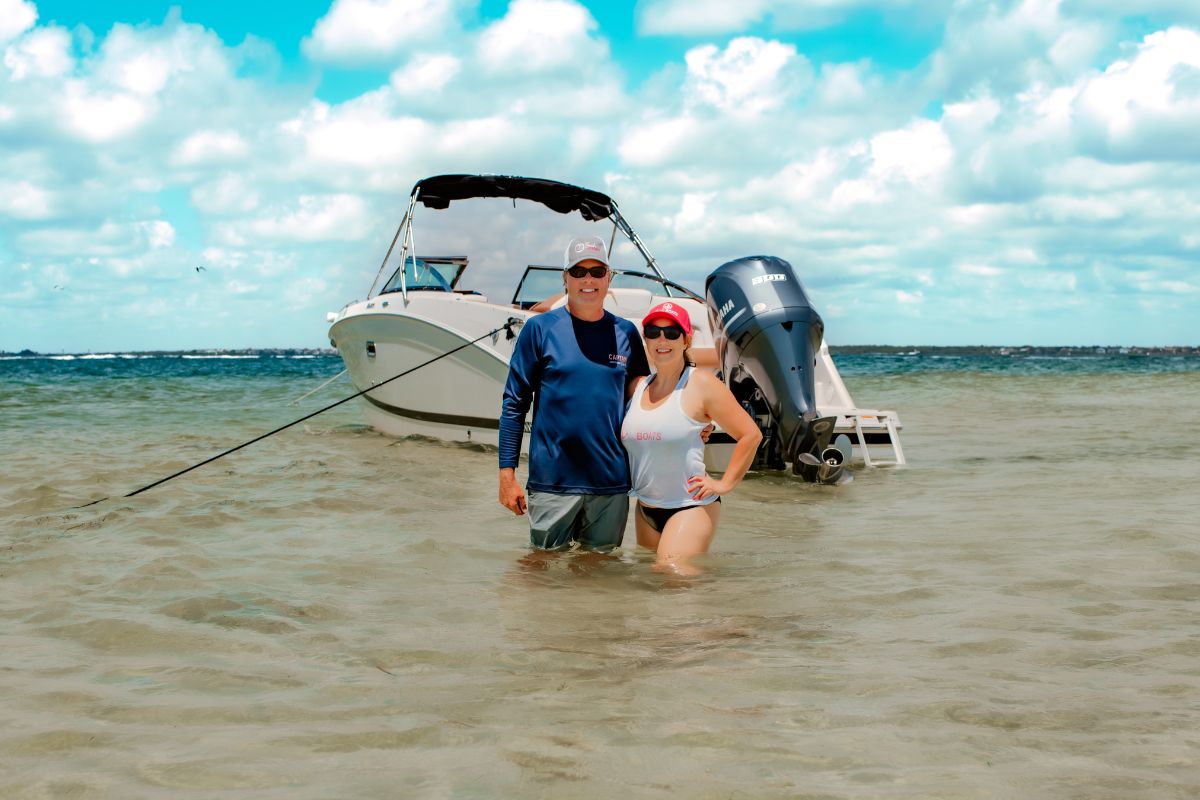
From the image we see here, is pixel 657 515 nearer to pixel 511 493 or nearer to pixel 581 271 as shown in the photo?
pixel 511 493

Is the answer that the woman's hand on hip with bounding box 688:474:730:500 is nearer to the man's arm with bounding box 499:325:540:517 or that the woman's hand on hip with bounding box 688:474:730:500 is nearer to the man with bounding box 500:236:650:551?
the man with bounding box 500:236:650:551

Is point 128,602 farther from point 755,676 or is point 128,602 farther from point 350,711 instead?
point 755,676

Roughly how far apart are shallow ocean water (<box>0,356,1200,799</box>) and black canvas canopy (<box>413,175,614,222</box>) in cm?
525

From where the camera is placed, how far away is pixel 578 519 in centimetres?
456

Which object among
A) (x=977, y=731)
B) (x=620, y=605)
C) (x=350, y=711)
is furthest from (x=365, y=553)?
(x=977, y=731)

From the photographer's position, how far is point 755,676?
10.8 ft

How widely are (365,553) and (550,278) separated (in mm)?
6365

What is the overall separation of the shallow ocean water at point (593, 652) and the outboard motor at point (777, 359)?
77cm

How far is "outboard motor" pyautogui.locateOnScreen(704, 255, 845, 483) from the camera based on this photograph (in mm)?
8672

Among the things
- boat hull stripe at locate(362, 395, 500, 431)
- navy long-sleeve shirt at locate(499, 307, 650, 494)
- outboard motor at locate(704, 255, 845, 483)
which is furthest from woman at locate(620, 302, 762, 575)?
boat hull stripe at locate(362, 395, 500, 431)

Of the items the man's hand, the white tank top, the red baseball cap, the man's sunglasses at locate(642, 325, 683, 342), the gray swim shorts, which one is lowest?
the gray swim shorts

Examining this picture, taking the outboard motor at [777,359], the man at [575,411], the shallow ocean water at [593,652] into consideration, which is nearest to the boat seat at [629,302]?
the outboard motor at [777,359]

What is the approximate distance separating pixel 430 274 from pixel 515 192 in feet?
5.05

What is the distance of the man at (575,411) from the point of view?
4.41m
